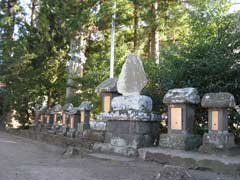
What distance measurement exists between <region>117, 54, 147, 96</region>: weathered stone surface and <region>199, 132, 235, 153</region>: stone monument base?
213 centimetres

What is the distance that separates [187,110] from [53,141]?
21.4ft

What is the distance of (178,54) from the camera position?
10.0 metres

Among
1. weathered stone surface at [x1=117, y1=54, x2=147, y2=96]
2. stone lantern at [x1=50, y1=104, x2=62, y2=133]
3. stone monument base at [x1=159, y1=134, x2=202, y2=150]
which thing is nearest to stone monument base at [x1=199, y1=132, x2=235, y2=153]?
stone monument base at [x1=159, y1=134, x2=202, y2=150]

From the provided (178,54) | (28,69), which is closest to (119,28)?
(28,69)

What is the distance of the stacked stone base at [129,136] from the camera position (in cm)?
820

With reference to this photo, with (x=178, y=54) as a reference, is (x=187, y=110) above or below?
below

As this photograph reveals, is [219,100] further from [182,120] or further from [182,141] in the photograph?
[182,141]

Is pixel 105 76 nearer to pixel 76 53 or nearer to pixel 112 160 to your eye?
pixel 76 53

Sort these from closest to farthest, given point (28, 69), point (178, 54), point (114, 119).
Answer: point (114, 119) → point (178, 54) → point (28, 69)

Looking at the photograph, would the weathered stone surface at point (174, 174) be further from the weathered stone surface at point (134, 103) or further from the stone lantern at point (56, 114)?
the stone lantern at point (56, 114)

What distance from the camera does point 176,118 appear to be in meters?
7.75

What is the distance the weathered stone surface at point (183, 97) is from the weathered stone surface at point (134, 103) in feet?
2.11

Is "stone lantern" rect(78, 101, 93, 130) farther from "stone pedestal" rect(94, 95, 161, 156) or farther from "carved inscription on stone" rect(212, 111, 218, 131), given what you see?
"carved inscription on stone" rect(212, 111, 218, 131)

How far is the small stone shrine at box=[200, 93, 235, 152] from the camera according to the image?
6940 millimetres
